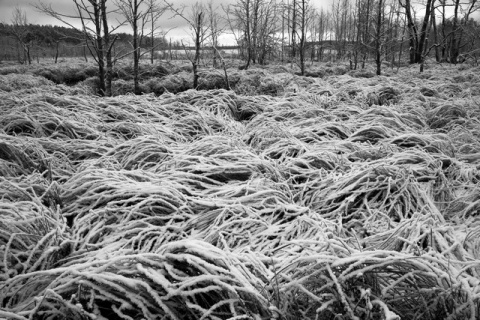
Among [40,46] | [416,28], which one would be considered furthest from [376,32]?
[40,46]

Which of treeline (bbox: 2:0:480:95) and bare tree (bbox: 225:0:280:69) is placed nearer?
treeline (bbox: 2:0:480:95)

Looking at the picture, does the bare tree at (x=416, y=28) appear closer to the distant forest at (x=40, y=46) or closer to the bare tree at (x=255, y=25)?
the bare tree at (x=255, y=25)

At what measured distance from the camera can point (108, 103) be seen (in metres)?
4.30

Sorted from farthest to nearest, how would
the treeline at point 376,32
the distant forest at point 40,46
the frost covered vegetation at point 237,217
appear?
the distant forest at point 40,46
the treeline at point 376,32
the frost covered vegetation at point 237,217

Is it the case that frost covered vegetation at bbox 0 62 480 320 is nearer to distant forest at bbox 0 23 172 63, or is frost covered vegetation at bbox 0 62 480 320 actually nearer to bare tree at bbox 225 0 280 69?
bare tree at bbox 225 0 280 69

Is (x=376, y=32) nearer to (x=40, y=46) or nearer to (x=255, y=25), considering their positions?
(x=255, y=25)

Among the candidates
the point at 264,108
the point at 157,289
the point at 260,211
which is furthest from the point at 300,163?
the point at 264,108

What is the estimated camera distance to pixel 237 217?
5.76ft

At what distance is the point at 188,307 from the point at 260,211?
838mm

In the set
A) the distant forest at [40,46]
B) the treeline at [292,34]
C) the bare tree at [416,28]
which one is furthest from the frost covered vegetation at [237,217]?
the distant forest at [40,46]

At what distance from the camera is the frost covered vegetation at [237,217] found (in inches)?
42.2

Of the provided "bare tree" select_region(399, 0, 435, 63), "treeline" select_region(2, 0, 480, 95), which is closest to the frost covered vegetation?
"treeline" select_region(2, 0, 480, 95)

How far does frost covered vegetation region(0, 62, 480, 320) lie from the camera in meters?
1.07

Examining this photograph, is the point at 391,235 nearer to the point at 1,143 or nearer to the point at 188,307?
the point at 188,307
